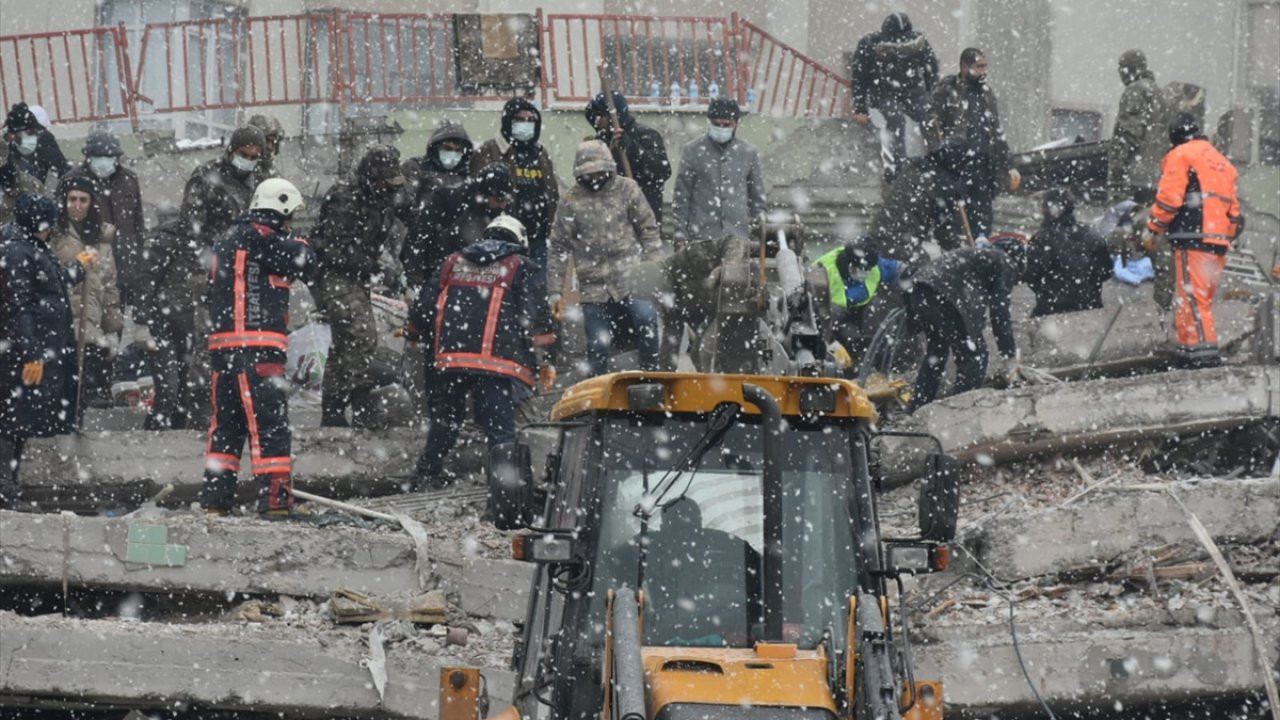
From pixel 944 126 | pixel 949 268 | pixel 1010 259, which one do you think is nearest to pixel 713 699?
pixel 949 268

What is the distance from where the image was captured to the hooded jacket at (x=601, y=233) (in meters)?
12.8

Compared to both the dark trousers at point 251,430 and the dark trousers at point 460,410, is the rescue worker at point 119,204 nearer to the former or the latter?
the dark trousers at point 460,410

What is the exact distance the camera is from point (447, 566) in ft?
36.1

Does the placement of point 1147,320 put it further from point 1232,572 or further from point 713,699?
point 713,699

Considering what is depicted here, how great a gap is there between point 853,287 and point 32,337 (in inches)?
218

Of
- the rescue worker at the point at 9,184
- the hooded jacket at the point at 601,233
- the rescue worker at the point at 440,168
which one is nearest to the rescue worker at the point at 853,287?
the hooded jacket at the point at 601,233

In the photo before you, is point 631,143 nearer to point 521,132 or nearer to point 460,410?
point 521,132

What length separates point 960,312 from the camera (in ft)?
43.2

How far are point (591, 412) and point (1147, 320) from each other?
800cm

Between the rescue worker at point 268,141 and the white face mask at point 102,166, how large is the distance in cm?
102

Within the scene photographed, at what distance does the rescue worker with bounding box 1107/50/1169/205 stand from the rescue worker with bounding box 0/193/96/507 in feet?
29.7

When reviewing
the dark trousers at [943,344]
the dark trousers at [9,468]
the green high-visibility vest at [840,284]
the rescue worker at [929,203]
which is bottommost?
the dark trousers at [9,468]

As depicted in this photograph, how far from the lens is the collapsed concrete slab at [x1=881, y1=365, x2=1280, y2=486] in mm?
13109

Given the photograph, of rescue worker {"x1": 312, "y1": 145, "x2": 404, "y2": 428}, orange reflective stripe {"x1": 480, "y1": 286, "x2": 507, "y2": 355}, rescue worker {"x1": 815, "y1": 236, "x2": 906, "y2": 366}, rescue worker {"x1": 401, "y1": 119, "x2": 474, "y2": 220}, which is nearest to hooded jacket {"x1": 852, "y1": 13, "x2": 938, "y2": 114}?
rescue worker {"x1": 815, "y1": 236, "x2": 906, "y2": 366}
